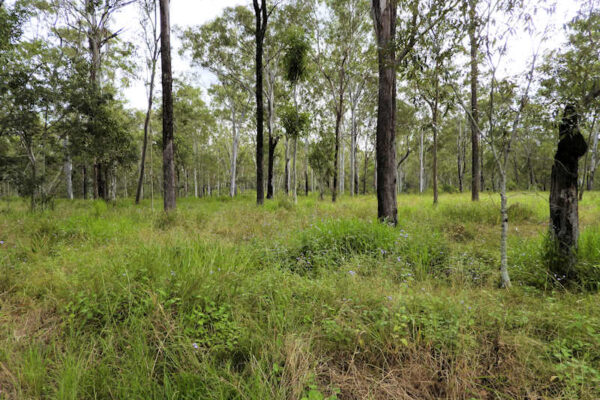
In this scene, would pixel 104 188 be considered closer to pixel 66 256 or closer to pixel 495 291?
pixel 66 256

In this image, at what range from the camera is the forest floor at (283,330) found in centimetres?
149

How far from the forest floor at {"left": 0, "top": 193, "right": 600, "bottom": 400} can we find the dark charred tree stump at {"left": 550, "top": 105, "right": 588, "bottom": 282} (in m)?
0.19

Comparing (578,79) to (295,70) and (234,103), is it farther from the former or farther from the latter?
(234,103)

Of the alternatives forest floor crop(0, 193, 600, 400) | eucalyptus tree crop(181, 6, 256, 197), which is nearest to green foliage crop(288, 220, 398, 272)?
forest floor crop(0, 193, 600, 400)

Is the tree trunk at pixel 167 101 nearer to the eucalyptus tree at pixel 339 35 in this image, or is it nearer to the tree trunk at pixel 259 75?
the tree trunk at pixel 259 75

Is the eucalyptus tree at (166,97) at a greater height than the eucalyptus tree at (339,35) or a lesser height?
lesser

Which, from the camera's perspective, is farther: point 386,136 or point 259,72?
point 259,72

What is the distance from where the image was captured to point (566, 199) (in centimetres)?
307

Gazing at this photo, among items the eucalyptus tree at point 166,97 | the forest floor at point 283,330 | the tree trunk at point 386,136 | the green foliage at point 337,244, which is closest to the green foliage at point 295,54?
the eucalyptus tree at point 166,97

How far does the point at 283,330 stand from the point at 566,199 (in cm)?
394

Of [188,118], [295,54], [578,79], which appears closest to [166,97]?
[295,54]

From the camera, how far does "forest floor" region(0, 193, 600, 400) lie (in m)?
1.49

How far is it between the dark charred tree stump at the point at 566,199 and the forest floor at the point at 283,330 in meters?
0.19

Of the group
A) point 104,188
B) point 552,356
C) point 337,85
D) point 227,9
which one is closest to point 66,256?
point 552,356
